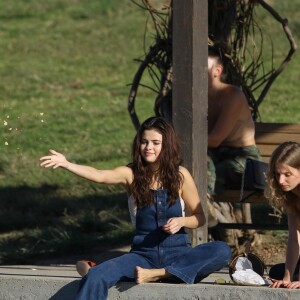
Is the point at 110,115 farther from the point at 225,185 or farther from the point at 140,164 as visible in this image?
the point at 140,164

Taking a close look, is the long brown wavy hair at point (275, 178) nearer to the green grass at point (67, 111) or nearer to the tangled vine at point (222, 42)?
the green grass at point (67, 111)

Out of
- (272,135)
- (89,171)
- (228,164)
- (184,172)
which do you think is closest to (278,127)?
(272,135)

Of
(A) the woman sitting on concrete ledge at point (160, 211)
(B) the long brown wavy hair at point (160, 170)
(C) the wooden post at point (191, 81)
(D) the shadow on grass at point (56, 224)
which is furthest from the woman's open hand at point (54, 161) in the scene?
(D) the shadow on grass at point (56, 224)

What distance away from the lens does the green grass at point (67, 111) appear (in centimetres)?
930

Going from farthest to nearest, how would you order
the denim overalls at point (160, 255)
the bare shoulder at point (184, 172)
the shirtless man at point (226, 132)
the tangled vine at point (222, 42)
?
the tangled vine at point (222, 42) < the shirtless man at point (226, 132) < the bare shoulder at point (184, 172) < the denim overalls at point (160, 255)

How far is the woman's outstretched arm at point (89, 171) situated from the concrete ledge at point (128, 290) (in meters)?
0.54

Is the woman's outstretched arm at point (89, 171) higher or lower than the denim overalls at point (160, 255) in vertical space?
higher

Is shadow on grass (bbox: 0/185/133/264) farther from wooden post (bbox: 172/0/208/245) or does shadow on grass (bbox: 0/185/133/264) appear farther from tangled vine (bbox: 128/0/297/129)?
wooden post (bbox: 172/0/208/245)

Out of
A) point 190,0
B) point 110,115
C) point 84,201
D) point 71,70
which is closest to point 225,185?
point 190,0

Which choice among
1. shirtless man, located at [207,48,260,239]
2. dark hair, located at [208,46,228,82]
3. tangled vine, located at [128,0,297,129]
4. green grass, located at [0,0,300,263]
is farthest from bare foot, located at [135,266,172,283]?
tangled vine, located at [128,0,297,129]

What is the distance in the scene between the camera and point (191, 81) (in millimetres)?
6832

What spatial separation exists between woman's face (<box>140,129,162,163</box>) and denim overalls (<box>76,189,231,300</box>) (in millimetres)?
185

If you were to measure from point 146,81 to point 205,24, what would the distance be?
7.48 m

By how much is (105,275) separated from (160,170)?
66 cm
